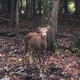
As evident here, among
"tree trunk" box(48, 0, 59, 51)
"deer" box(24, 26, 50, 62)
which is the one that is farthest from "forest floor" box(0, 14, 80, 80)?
"tree trunk" box(48, 0, 59, 51)

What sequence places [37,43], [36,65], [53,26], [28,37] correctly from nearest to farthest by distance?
[36,65] < [37,43] < [28,37] < [53,26]

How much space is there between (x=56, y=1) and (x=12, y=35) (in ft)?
15.9

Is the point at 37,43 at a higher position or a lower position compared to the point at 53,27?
lower

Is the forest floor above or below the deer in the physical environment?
below

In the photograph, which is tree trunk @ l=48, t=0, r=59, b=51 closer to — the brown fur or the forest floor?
the forest floor

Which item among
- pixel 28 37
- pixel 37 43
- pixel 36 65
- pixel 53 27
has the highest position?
pixel 53 27

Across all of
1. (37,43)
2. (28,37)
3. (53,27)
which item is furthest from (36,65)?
(53,27)

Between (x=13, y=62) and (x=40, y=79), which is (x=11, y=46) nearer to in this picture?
(x=13, y=62)

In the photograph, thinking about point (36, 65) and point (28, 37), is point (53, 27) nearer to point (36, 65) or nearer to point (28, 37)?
point (28, 37)

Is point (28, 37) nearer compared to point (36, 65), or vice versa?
point (36, 65)

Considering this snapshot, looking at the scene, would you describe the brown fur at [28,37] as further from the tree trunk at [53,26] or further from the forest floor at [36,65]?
the tree trunk at [53,26]

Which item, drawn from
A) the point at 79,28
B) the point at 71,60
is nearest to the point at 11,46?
the point at 71,60

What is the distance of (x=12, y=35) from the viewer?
16.3 meters

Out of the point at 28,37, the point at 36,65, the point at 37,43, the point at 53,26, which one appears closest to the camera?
the point at 36,65
